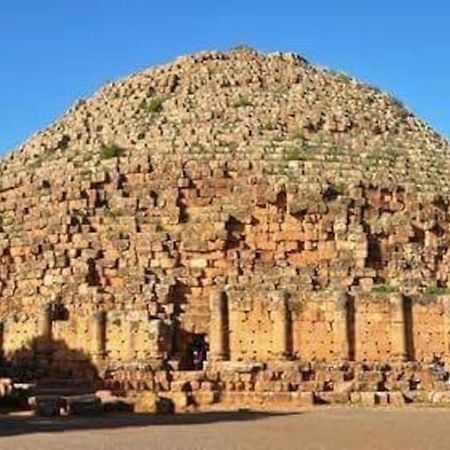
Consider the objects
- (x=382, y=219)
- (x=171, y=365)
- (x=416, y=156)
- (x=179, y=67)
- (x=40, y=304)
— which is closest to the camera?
(x=171, y=365)

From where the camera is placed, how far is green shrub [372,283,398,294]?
29422 mm

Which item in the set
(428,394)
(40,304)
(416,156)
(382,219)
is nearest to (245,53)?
(416,156)

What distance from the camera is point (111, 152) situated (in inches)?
1379

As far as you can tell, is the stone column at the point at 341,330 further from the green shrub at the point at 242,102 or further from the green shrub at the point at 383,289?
the green shrub at the point at 242,102

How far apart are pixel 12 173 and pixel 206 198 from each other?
27.6 feet

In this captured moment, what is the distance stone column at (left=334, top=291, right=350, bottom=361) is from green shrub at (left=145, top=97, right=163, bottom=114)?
11692 mm

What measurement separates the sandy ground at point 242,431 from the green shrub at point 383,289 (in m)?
6.96

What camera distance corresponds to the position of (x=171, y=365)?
1099 inches

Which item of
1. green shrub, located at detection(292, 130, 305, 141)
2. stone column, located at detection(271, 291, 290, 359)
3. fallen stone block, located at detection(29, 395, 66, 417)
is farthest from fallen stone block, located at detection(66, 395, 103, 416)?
green shrub, located at detection(292, 130, 305, 141)

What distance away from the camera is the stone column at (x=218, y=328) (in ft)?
93.0

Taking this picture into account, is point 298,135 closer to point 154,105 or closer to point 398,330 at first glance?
point 154,105

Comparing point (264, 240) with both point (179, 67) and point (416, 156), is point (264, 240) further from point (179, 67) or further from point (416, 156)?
point (179, 67)

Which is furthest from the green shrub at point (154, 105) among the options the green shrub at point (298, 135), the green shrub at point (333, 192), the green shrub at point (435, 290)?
the green shrub at point (435, 290)

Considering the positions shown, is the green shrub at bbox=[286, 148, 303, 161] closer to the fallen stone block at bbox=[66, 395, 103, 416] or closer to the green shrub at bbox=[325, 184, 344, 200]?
the green shrub at bbox=[325, 184, 344, 200]
